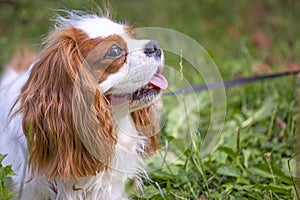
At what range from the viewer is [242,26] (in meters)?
6.05

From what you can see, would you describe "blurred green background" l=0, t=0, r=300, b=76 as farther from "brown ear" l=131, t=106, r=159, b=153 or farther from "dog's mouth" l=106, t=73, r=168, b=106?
"dog's mouth" l=106, t=73, r=168, b=106

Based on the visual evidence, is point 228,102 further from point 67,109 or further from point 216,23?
point 216,23

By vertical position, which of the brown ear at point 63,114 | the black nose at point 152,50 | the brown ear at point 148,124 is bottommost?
the brown ear at point 148,124

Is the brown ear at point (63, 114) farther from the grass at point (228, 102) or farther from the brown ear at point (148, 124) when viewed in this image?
the grass at point (228, 102)

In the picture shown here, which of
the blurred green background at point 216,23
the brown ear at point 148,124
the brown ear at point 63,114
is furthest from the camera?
the blurred green background at point 216,23

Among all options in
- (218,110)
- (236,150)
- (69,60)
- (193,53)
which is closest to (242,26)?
(193,53)

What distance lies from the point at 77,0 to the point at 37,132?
7.34 ft

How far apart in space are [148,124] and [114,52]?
0.46 m

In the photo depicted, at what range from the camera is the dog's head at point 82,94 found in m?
2.29

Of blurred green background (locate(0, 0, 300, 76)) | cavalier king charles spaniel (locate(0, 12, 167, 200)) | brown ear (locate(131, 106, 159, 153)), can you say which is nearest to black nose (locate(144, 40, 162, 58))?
cavalier king charles spaniel (locate(0, 12, 167, 200))

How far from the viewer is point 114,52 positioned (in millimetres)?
2312

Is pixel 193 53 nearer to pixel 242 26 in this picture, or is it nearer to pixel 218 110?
pixel 218 110

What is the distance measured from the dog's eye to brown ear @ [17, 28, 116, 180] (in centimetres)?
10

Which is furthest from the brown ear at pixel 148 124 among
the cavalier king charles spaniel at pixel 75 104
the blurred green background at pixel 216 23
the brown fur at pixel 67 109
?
the blurred green background at pixel 216 23
